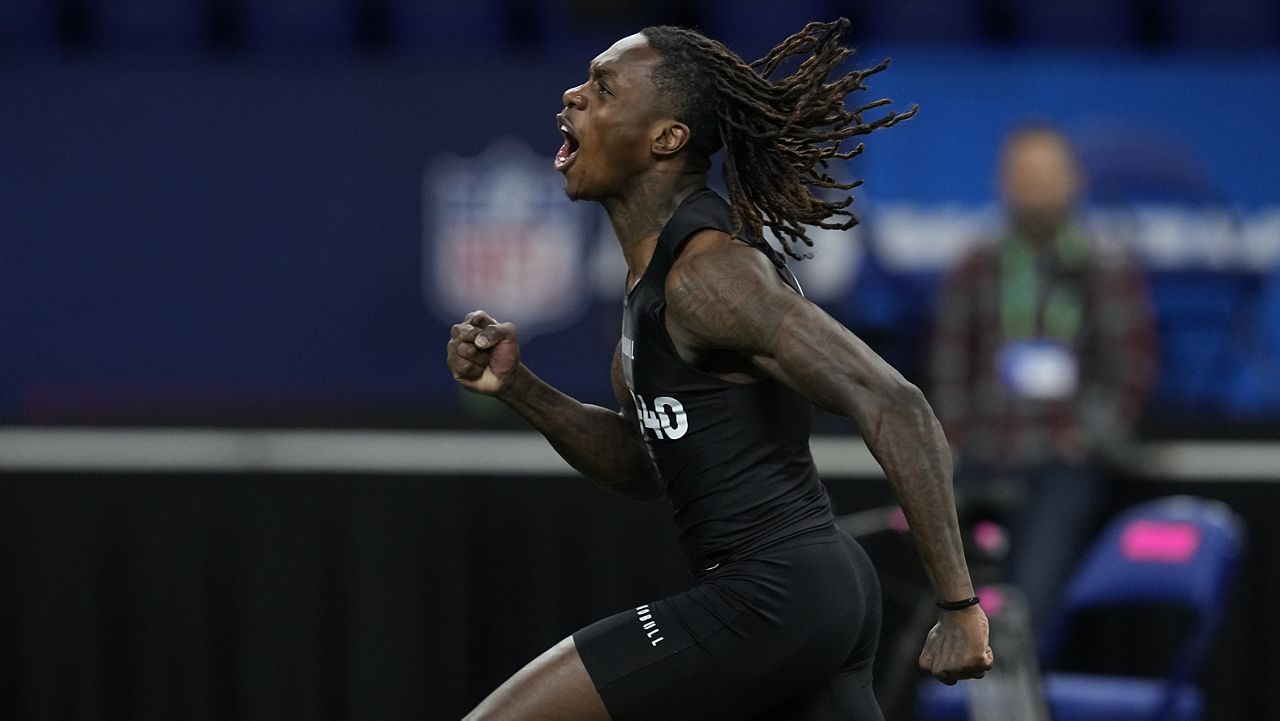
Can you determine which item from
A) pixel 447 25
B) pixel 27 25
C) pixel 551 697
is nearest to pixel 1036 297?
pixel 551 697

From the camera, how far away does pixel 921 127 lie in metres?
7.27

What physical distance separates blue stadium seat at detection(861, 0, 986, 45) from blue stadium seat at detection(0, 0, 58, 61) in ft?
11.6

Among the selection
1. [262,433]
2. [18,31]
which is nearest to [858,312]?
[262,433]

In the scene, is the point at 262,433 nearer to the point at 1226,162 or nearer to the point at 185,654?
the point at 185,654

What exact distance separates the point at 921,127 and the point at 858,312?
2.83 ft

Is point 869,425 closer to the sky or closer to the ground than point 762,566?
closer to the sky

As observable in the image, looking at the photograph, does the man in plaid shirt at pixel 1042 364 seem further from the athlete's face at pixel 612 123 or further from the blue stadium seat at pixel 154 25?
the blue stadium seat at pixel 154 25

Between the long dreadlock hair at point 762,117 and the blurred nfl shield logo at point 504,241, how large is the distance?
4120mm

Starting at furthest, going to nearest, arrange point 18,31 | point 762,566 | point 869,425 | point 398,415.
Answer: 1. point 18,31
2. point 398,415
3. point 762,566
4. point 869,425

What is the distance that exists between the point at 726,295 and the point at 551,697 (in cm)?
71

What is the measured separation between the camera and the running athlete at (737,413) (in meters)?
2.80

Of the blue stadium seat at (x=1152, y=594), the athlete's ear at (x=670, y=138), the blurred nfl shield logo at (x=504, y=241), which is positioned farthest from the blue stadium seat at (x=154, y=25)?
the athlete's ear at (x=670, y=138)

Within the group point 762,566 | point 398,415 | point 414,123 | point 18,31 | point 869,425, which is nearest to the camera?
point 869,425

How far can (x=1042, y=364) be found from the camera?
5312 mm
